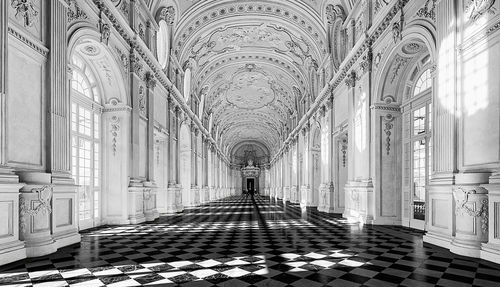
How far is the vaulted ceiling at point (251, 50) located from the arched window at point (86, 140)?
739 centimetres

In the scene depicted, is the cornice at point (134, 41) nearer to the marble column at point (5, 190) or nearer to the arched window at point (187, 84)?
the marble column at point (5, 190)

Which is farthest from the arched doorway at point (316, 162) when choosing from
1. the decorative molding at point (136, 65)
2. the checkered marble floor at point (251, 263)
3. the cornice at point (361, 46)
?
the checkered marble floor at point (251, 263)

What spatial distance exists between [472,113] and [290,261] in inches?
159

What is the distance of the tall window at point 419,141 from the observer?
9.05m

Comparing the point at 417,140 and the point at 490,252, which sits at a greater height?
the point at 417,140

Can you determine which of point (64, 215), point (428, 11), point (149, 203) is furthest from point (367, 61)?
point (64, 215)

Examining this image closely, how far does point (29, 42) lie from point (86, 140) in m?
4.18

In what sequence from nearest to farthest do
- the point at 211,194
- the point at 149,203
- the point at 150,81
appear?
the point at 149,203 < the point at 150,81 < the point at 211,194

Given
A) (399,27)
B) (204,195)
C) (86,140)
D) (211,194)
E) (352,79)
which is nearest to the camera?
(399,27)

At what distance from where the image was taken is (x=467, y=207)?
5734mm

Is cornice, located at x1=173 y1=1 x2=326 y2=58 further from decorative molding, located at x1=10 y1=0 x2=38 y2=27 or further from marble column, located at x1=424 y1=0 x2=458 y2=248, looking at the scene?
decorative molding, located at x1=10 y1=0 x2=38 y2=27

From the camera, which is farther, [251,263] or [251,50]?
[251,50]

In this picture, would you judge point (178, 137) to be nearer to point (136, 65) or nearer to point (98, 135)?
point (136, 65)

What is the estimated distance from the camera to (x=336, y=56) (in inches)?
608
